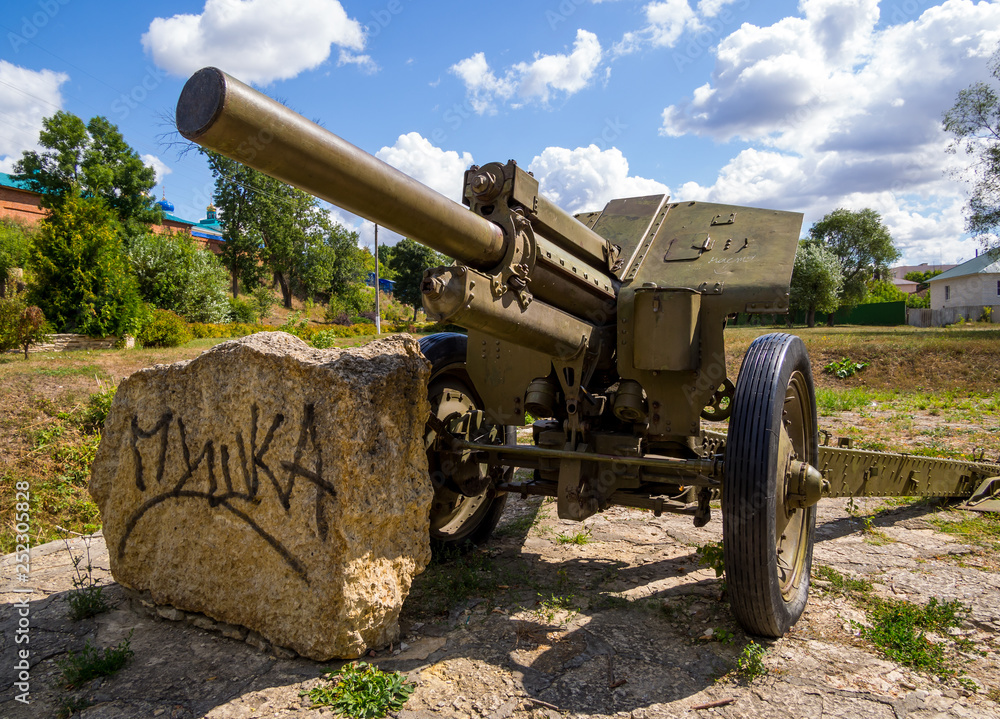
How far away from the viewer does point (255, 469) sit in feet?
9.69

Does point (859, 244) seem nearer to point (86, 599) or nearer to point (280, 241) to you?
point (280, 241)

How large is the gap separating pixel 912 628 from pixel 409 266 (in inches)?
1553

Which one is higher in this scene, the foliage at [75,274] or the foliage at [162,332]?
the foliage at [75,274]

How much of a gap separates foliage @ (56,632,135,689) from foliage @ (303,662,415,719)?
34.7 inches

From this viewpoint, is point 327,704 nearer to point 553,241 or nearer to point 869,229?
point 553,241

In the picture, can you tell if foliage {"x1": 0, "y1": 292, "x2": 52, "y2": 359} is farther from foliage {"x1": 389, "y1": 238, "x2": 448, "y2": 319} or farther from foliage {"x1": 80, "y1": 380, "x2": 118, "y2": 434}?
foliage {"x1": 389, "y1": 238, "x2": 448, "y2": 319}

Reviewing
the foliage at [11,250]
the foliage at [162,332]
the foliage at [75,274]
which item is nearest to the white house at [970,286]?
the foliage at [162,332]

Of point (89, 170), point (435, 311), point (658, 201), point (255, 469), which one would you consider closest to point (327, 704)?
point (255, 469)

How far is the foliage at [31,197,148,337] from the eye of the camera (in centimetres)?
1845

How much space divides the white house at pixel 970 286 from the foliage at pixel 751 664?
4392 cm

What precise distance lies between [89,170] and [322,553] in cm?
3414

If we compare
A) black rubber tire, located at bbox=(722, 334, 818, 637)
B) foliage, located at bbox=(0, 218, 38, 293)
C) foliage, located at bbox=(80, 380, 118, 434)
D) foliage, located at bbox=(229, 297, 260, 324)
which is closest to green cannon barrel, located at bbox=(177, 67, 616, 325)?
black rubber tire, located at bbox=(722, 334, 818, 637)

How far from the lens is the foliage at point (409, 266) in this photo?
39.5m

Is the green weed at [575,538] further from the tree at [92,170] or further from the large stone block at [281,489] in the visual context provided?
the tree at [92,170]
